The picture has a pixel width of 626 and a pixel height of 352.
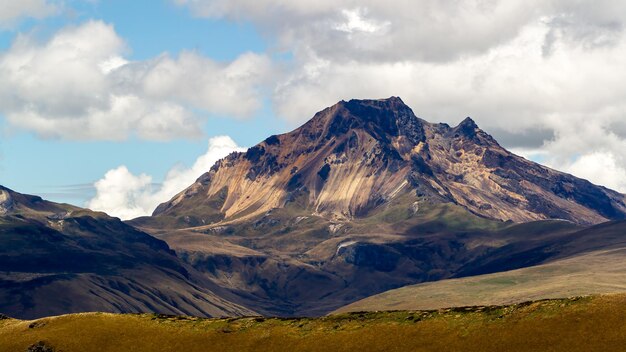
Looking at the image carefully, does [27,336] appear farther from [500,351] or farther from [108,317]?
[500,351]

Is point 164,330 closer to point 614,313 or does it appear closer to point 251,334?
point 251,334

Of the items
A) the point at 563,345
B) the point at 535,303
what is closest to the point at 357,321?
the point at 535,303

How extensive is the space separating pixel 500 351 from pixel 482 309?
1871cm

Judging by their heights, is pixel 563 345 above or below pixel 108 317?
below

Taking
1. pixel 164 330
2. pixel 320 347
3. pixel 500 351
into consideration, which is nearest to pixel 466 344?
pixel 500 351

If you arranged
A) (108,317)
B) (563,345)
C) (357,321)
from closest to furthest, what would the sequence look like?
(563,345), (357,321), (108,317)

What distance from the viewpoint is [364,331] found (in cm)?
14150

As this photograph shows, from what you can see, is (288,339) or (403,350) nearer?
(403,350)

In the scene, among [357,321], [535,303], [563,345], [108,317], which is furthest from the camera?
[108,317]

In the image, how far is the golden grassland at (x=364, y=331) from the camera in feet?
413

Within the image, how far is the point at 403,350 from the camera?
130 meters

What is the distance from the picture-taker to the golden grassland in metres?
126

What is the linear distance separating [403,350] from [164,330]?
43.8 m

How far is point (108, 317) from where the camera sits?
15812 cm
